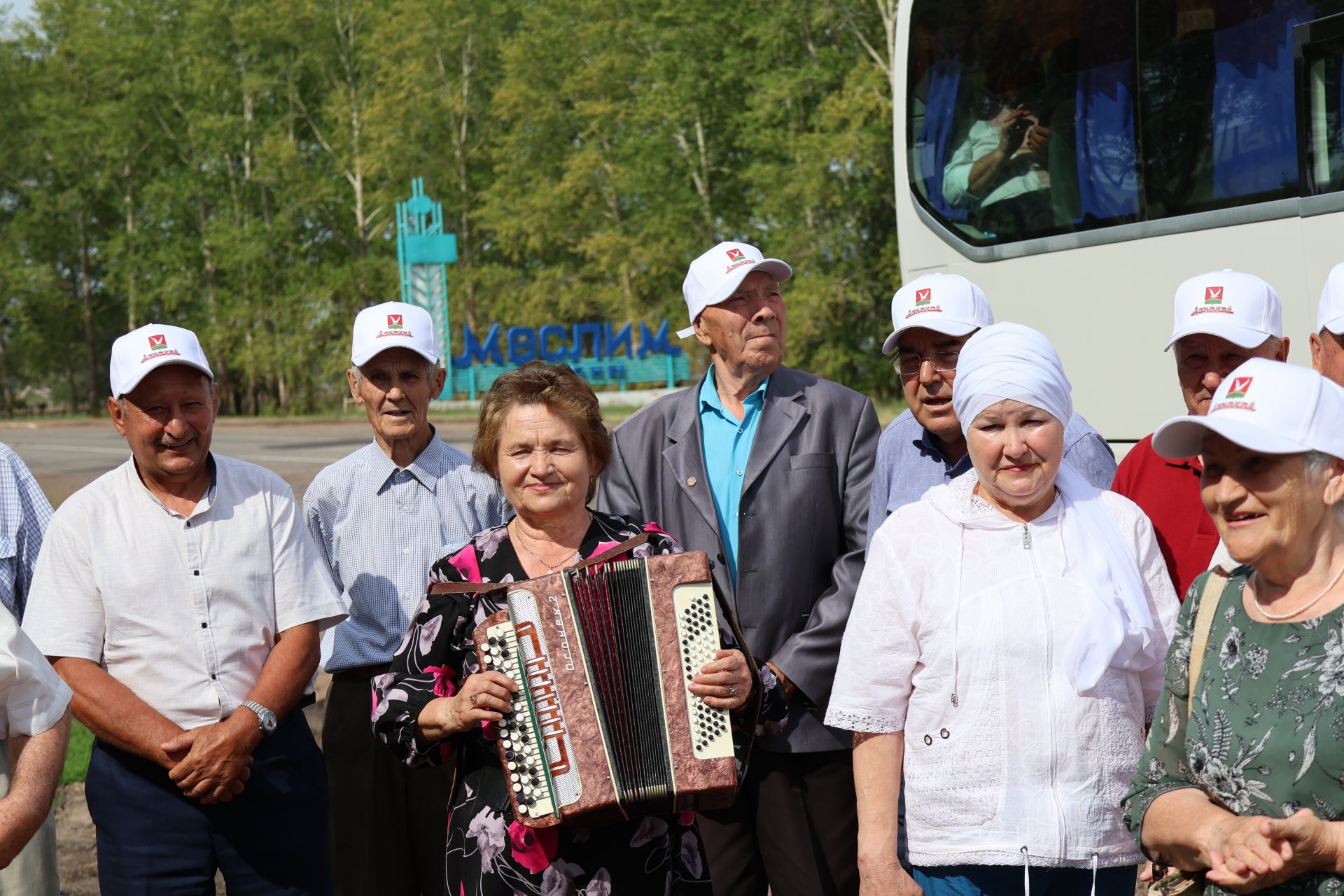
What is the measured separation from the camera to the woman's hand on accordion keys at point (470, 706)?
325 cm

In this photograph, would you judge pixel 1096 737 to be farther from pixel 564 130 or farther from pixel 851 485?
pixel 564 130

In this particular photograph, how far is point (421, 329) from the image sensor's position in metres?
4.80

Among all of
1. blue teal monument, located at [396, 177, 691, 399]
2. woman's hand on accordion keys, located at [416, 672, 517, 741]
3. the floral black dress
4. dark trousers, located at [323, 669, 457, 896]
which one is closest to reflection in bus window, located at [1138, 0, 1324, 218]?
the floral black dress

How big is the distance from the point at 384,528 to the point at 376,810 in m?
0.96

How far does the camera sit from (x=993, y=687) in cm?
305

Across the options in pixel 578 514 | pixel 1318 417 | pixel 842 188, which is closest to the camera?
pixel 1318 417

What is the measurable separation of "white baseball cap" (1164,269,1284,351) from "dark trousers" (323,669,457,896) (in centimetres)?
279

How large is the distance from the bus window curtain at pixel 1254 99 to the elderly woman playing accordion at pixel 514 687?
4.58 metres

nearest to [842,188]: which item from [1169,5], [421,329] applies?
[1169,5]

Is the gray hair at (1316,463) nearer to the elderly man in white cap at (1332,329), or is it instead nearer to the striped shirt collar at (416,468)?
the elderly man in white cap at (1332,329)

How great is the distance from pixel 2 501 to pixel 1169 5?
242 inches

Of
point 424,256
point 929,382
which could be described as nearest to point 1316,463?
point 929,382

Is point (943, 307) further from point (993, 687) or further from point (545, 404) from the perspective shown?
point (993, 687)

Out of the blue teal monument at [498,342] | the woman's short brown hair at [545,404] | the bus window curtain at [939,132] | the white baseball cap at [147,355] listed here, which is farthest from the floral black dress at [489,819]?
the blue teal monument at [498,342]
